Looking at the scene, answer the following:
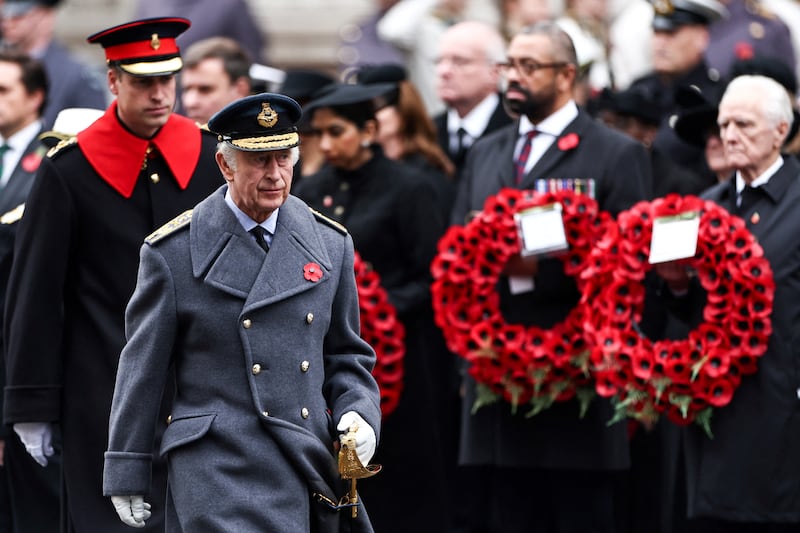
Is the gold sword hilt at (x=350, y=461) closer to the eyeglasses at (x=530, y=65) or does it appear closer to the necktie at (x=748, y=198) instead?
the necktie at (x=748, y=198)

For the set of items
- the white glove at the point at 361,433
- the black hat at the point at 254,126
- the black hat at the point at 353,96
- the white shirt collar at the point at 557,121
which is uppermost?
the black hat at the point at 254,126

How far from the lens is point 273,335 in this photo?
6.46 m

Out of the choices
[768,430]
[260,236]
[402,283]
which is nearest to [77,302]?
[260,236]

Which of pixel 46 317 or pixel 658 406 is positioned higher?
pixel 46 317

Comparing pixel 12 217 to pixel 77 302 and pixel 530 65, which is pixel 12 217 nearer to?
pixel 77 302

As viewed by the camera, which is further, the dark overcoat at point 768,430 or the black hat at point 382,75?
the black hat at point 382,75

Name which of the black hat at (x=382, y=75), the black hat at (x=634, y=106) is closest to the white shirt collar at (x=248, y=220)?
the black hat at (x=634, y=106)

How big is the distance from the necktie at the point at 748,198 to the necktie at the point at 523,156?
1.28m

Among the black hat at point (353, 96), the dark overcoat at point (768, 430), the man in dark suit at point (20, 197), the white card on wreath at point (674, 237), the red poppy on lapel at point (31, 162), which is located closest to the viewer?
the dark overcoat at point (768, 430)

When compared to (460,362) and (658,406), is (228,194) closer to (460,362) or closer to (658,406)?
Result: (658,406)

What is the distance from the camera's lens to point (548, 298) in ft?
30.2

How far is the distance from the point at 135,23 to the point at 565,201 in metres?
2.44

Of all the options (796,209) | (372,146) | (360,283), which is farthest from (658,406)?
(372,146)

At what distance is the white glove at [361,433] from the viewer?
6.47 m
